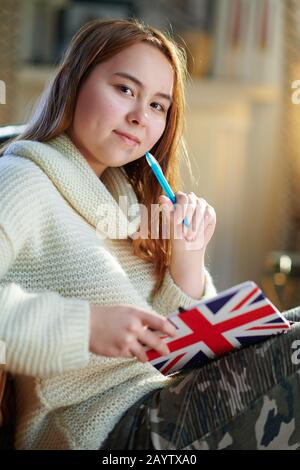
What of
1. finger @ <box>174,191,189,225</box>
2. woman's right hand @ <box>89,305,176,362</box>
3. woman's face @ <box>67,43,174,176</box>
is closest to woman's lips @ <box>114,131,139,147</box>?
woman's face @ <box>67,43,174,176</box>

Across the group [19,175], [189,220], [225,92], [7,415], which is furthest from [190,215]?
[225,92]

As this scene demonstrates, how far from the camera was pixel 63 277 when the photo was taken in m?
1.00

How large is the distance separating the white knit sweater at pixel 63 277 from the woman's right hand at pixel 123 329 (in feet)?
0.07

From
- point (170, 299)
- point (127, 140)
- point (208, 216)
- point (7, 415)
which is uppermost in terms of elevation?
point (127, 140)

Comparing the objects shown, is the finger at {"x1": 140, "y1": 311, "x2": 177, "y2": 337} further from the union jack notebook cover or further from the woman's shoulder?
the woman's shoulder

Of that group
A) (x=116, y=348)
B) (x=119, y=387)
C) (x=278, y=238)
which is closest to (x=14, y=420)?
(x=119, y=387)

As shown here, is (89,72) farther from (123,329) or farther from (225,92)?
(225,92)

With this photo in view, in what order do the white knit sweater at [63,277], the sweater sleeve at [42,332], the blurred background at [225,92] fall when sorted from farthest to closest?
the blurred background at [225,92] < the white knit sweater at [63,277] < the sweater sleeve at [42,332]

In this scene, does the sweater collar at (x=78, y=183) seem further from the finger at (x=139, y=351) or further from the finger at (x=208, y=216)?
the finger at (x=139, y=351)

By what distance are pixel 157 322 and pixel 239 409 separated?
162mm

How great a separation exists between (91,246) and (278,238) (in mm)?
1761

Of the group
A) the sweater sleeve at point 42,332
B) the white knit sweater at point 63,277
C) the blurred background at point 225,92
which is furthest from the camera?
the blurred background at point 225,92

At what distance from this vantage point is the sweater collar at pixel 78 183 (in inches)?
41.2

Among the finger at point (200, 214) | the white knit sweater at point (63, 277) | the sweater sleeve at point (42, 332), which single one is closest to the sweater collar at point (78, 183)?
the white knit sweater at point (63, 277)
